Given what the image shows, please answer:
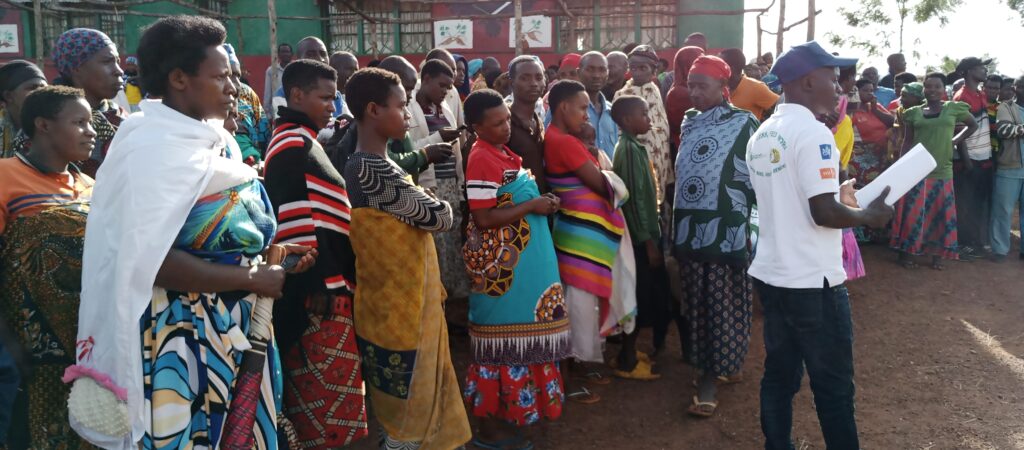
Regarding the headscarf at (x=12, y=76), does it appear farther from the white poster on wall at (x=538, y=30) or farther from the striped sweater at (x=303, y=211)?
the white poster on wall at (x=538, y=30)

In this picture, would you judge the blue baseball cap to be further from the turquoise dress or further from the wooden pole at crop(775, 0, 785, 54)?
the wooden pole at crop(775, 0, 785, 54)

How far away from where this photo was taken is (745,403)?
4.29m

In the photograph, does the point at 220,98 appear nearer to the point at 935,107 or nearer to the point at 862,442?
the point at 862,442

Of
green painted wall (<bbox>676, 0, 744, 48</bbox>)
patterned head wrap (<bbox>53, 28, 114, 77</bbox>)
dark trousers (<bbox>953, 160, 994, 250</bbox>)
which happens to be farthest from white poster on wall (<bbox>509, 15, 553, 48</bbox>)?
patterned head wrap (<bbox>53, 28, 114, 77</bbox>)

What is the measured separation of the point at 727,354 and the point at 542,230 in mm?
1278

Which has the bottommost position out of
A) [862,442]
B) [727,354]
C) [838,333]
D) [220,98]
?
[862,442]

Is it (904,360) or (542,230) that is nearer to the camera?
(542,230)

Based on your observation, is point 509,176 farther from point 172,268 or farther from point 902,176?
point 172,268

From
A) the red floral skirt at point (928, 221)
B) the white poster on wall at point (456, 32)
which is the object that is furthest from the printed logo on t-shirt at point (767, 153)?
the white poster on wall at point (456, 32)

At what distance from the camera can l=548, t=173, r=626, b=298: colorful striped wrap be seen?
407 cm

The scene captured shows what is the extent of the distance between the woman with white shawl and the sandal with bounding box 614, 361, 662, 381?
2.80m

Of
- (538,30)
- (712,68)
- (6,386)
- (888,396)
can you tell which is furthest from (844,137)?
(538,30)

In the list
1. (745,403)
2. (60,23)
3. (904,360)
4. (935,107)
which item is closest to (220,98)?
(745,403)

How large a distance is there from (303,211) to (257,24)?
15.4m
